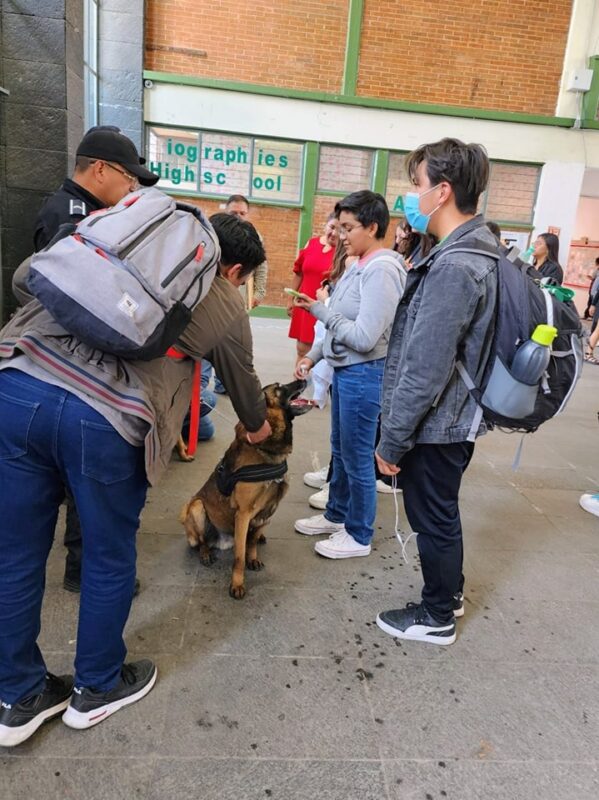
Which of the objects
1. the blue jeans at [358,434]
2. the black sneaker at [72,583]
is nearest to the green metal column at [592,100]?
the blue jeans at [358,434]

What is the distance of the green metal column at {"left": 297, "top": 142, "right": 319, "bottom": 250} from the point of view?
11164 mm

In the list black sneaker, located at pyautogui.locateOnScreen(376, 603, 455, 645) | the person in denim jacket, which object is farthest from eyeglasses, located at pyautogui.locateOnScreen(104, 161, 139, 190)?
black sneaker, located at pyautogui.locateOnScreen(376, 603, 455, 645)

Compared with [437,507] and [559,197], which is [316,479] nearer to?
[437,507]

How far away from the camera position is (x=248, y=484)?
278 cm

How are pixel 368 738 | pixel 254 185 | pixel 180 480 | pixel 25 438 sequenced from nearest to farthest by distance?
pixel 25 438, pixel 368 738, pixel 180 480, pixel 254 185

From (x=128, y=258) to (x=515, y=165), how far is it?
12122 millimetres

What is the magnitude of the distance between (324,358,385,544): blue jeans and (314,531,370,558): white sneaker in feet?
0.11

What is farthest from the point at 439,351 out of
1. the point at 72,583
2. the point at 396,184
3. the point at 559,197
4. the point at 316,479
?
the point at 559,197

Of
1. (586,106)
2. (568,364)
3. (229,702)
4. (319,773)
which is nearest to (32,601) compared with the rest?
(229,702)

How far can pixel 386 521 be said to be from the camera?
379 centimetres

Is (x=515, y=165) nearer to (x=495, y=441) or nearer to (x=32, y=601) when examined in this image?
(x=495, y=441)

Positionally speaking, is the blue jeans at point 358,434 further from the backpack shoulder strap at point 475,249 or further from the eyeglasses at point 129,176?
the eyeglasses at point 129,176

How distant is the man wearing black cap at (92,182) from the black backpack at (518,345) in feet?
4.96

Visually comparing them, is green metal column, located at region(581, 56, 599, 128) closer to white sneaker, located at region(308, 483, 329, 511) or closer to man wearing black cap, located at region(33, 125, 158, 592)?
white sneaker, located at region(308, 483, 329, 511)
